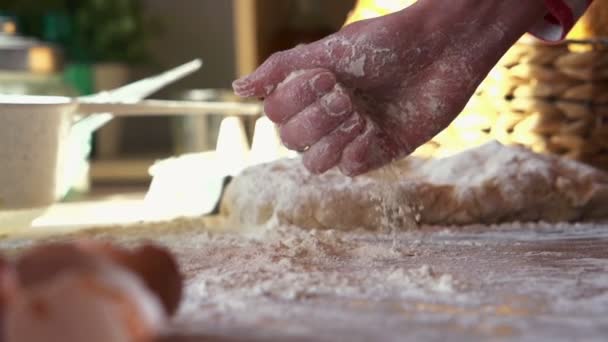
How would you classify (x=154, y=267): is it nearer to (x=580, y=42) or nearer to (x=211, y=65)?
(x=580, y=42)

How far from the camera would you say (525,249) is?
0.69 m

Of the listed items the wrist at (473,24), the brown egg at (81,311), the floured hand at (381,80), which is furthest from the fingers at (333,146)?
the brown egg at (81,311)

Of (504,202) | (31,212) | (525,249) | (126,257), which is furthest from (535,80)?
(126,257)

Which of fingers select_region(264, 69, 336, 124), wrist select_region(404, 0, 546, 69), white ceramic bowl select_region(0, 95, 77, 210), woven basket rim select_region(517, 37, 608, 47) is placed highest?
wrist select_region(404, 0, 546, 69)

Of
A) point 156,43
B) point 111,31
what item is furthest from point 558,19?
point 156,43

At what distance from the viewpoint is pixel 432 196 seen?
0.82m

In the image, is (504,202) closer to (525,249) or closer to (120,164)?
(525,249)

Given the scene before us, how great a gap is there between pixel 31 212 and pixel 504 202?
1.44 feet

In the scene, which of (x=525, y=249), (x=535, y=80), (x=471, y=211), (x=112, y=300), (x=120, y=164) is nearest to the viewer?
(x=112, y=300)

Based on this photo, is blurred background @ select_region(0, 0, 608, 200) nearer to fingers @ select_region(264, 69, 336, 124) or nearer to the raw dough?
the raw dough

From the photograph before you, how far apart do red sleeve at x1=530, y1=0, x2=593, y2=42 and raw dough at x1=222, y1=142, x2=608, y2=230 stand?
0.12 meters

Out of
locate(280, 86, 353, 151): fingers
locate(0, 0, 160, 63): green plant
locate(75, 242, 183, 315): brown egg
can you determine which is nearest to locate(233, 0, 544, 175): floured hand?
→ locate(280, 86, 353, 151): fingers

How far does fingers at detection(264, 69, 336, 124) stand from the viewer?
0.68 m

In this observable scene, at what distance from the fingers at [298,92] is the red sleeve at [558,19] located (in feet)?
0.84
